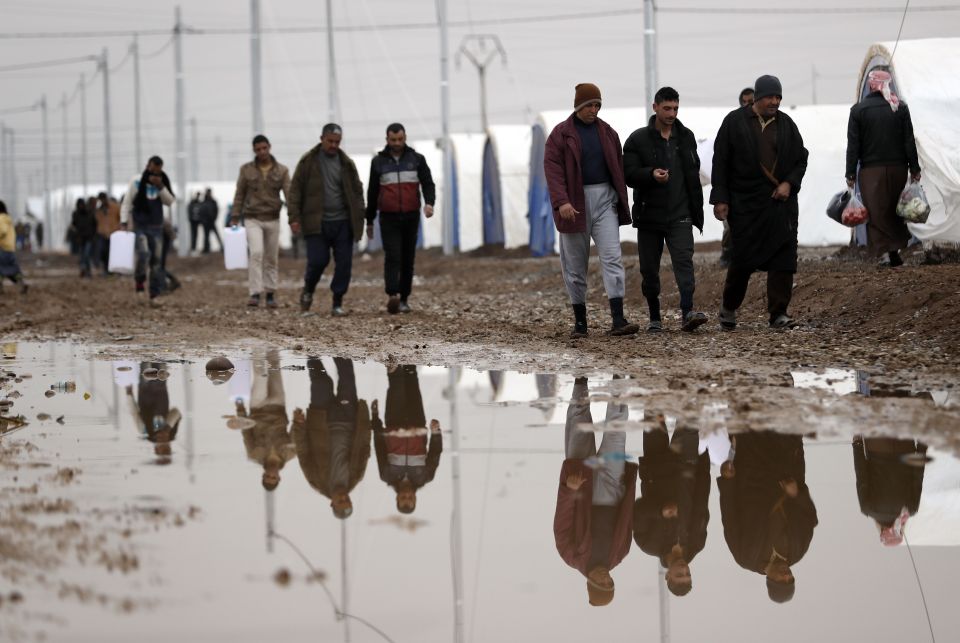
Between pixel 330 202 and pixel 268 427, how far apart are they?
7.58 meters

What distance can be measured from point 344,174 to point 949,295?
6.04 m

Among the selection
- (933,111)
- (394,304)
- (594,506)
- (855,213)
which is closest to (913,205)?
(855,213)

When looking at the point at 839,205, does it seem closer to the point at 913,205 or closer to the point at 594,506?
the point at 913,205

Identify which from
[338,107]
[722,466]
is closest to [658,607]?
[722,466]

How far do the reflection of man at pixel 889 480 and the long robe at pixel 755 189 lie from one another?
4683mm

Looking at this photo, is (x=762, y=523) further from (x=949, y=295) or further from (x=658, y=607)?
(x=949, y=295)

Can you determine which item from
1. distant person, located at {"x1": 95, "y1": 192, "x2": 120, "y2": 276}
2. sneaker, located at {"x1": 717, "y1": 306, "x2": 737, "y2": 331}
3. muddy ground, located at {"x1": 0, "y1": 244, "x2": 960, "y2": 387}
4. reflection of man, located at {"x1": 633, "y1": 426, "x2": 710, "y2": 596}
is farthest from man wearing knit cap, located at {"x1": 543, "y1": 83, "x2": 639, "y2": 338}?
distant person, located at {"x1": 95, "y1": 192, "x2": 120, "y2": 276}

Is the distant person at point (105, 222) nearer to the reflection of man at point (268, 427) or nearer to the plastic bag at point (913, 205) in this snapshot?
the plastic bag at point (913, 205)

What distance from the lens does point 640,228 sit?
33.6ft

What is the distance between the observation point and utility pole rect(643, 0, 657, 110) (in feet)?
57.9

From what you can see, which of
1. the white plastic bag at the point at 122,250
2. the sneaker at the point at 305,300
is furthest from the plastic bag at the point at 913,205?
the white plastic bag at the point at 122,250

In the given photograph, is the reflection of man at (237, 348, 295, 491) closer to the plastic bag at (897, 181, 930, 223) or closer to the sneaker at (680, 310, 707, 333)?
the sneaker at (680, 310, 707, 333)

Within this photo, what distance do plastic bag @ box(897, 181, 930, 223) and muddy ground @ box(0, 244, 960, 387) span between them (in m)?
0.54

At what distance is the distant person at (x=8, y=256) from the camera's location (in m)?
20.8
